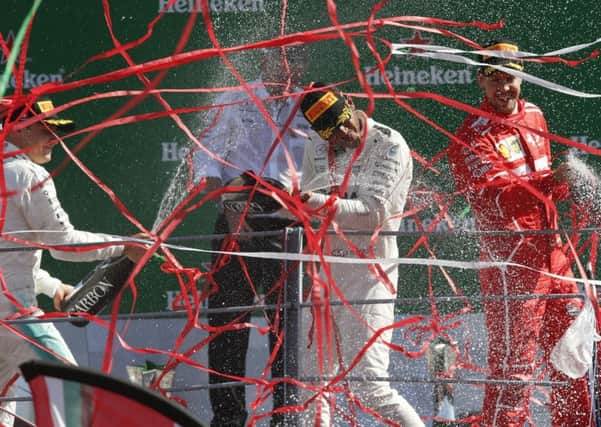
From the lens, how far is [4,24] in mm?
5465

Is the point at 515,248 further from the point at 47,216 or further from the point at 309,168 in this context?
the point at 47,216

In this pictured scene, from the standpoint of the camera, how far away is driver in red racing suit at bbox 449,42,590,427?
3.67 m

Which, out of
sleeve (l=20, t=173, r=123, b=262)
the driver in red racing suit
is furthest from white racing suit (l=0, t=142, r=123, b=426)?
the driver in red racing suit

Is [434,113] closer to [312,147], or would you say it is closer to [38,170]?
[312,147]

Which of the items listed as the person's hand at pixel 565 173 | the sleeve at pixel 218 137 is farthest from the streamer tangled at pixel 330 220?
the person's hand at pixel 565 173

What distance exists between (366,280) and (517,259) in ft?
1.89

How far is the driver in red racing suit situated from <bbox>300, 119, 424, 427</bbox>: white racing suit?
0.95 feet

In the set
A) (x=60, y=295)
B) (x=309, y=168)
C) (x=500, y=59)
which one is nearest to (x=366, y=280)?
(x=309, y=168)

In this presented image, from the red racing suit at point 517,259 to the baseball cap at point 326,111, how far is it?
19.0 inches

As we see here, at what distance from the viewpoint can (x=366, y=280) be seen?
363 centimetres

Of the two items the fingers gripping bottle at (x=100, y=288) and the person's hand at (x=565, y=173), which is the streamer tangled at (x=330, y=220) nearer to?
the fingers gripping bottle at (x=100, y=288)

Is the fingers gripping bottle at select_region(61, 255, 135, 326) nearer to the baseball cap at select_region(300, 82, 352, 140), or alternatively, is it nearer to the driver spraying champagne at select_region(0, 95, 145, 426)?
the driver spraying champagne at select_region(0, 95, 145, 426)

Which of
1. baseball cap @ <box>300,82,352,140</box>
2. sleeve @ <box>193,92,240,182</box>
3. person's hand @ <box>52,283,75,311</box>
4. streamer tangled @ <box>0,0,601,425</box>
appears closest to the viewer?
streamer tangled @ <box>0,0,601,425</box>

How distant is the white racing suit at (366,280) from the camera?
A: 11.6ft
